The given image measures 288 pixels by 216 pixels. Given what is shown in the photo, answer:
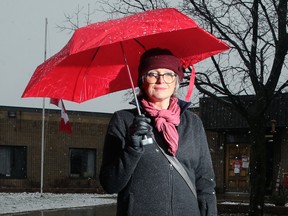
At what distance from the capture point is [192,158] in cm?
324

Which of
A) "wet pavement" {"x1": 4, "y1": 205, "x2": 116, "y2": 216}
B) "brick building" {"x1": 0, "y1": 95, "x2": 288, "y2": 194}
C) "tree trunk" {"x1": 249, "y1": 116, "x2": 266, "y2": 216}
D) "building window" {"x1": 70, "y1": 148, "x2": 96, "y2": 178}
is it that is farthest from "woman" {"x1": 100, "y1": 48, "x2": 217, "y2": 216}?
"building window" {"x1": 70, "y1": 148, "x2": 96, "y2": 178}

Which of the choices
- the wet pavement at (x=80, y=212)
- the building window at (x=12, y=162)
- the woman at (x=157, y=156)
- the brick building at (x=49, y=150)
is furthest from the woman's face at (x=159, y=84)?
the building window at (x=12, y=162)

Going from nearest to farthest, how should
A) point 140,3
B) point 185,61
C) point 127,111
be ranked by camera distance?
1. point 127,111
2. point 185,61
3. point 140,3

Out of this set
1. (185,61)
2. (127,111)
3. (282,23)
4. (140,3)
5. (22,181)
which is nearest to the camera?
(127,111)

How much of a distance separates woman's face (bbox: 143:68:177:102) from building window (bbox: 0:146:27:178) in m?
28.5

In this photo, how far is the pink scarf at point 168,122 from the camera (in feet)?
10.3

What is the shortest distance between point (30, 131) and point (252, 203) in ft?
63.2

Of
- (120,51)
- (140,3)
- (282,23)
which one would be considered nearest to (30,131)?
(140,3)

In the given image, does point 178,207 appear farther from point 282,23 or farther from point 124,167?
point 282,23

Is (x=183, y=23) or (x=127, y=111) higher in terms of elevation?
(x=183, y=23)

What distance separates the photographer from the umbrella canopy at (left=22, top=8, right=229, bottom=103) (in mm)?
3465

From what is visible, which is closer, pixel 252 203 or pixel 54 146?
pixel 252 203

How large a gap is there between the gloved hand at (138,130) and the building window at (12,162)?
94.4 feet

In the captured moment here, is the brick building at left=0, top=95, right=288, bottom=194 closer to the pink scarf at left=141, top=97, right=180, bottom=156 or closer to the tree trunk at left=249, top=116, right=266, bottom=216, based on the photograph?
the tree trunk at left=249, top=116, right=266, bottom=216
